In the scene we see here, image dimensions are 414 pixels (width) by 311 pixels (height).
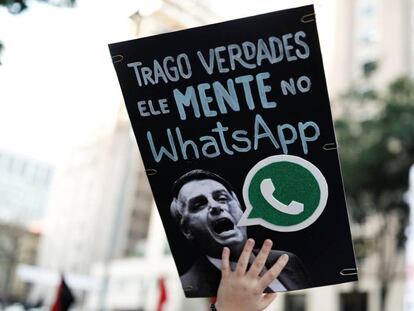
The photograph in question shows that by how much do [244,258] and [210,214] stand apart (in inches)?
6.0

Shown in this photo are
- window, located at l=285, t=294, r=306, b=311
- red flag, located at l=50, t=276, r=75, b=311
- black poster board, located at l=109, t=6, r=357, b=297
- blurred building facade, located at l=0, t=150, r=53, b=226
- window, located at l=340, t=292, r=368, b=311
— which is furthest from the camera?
blurred building facade, located at l=0, t=150, r=53, b=226

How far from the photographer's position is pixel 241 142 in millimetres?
1469

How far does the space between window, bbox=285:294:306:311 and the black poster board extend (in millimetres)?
25102

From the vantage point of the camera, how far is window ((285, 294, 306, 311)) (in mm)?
25531

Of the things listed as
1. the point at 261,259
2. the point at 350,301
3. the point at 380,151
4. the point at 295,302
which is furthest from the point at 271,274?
the point at 295,302

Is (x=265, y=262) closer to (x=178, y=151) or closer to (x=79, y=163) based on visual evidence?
(x=178, y=151)

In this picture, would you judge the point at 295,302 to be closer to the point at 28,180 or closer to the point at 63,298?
the point at 63,298

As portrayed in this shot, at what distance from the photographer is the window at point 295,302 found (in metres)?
25.5

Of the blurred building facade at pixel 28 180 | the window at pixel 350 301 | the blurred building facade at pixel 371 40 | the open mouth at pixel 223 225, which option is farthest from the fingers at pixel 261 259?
the blurred building facade at pixel 28 180

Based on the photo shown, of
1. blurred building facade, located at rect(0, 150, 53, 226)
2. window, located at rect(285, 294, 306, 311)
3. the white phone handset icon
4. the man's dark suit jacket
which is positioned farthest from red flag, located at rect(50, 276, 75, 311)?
blurred building facade, located at rect(0, 150, 53, 226)

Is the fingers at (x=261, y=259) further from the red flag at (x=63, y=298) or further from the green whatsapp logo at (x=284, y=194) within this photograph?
the red flag at (x=63, y=298)

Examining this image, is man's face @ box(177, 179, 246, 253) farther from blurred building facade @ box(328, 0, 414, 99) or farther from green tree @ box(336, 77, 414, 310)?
blurred building facade @ box(328, 0, 414, 99)

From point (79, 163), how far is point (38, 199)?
1193 centimetres

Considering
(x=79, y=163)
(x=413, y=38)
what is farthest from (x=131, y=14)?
(x=79, y=163)
